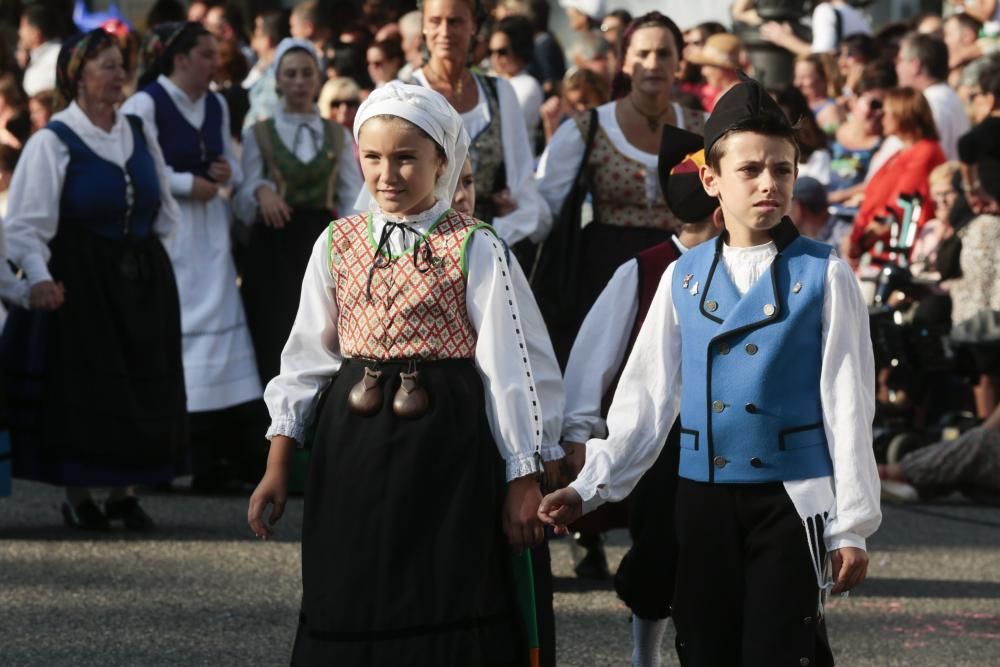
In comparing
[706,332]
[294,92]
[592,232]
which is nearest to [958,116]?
[294,92]

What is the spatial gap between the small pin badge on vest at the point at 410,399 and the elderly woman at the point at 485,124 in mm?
2659

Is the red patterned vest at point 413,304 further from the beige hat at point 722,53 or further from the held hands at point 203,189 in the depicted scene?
the beige hat at point 722,53

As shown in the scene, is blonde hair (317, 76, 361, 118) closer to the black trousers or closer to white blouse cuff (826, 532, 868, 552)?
the black trousers

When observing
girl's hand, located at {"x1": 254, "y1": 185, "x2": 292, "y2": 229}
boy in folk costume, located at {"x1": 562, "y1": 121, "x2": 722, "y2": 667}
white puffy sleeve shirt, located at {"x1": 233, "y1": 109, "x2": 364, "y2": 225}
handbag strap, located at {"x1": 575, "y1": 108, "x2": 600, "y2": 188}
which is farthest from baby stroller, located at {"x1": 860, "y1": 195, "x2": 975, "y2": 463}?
boy in folk costume, located at {"x1": 562, "y1": 121, "x2": 722, "y2": 667}

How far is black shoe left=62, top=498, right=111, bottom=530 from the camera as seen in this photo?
313 inches

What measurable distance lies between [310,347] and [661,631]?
1.31 m

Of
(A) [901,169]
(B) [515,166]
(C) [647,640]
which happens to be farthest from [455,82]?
(A) [901,169]

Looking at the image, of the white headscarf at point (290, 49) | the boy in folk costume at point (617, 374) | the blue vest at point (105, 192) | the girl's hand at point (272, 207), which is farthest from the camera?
the white headscarf at point (290, 49)

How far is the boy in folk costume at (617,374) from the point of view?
199 inches

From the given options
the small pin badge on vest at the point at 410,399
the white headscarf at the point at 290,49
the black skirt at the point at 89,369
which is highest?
the white headscarf at the point at 290,49

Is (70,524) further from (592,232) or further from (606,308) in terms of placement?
(606,308)

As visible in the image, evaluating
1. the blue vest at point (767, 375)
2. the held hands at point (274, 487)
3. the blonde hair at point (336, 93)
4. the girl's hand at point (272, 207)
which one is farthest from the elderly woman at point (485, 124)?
the blonde hair at point (336, 93)

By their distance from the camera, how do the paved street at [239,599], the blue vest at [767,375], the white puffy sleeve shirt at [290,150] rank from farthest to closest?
the white puffy sleeve shirt at [290,150] < the paved street at [239,599] < the blue vest at [767,375]

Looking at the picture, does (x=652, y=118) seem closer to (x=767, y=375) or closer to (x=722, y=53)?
(x=767, y=375)
